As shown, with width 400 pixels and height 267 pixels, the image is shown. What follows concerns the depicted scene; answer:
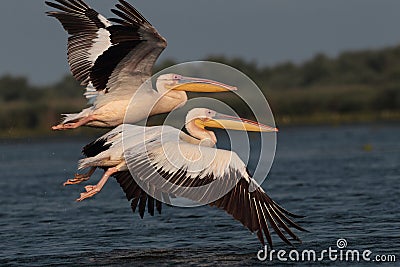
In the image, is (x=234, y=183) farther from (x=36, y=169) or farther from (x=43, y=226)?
(x=36, y=169)

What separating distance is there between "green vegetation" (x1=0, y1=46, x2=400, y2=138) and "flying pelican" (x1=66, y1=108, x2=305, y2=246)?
15767 millimetres

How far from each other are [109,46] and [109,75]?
0.46 meters

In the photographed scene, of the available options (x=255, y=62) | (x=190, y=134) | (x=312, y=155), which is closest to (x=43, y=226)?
(x=190, y=134)

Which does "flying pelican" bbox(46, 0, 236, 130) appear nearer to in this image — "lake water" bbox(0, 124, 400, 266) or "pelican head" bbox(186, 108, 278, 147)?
"pelican head" bbox(186, 108, 278, 147)

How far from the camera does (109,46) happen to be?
11.1 metres

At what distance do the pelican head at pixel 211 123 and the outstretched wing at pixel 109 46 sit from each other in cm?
71

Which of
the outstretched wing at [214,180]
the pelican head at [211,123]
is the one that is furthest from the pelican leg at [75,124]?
the pelican head at [211,123]

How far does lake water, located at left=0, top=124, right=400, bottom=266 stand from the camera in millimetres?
10070

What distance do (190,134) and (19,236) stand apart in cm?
257

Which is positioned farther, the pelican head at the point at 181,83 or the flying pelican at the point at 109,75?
the pelican head at the point at 181,83

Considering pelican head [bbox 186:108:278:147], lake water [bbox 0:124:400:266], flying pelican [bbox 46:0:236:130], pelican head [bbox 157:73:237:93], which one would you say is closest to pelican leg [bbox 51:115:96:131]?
flying pelican [bbox 46:0:236:130]

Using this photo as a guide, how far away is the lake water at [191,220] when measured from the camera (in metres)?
10.1

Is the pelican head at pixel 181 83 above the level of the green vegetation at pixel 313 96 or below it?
above

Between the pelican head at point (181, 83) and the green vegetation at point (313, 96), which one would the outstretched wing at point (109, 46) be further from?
the green vegetation at point (313, 96)
